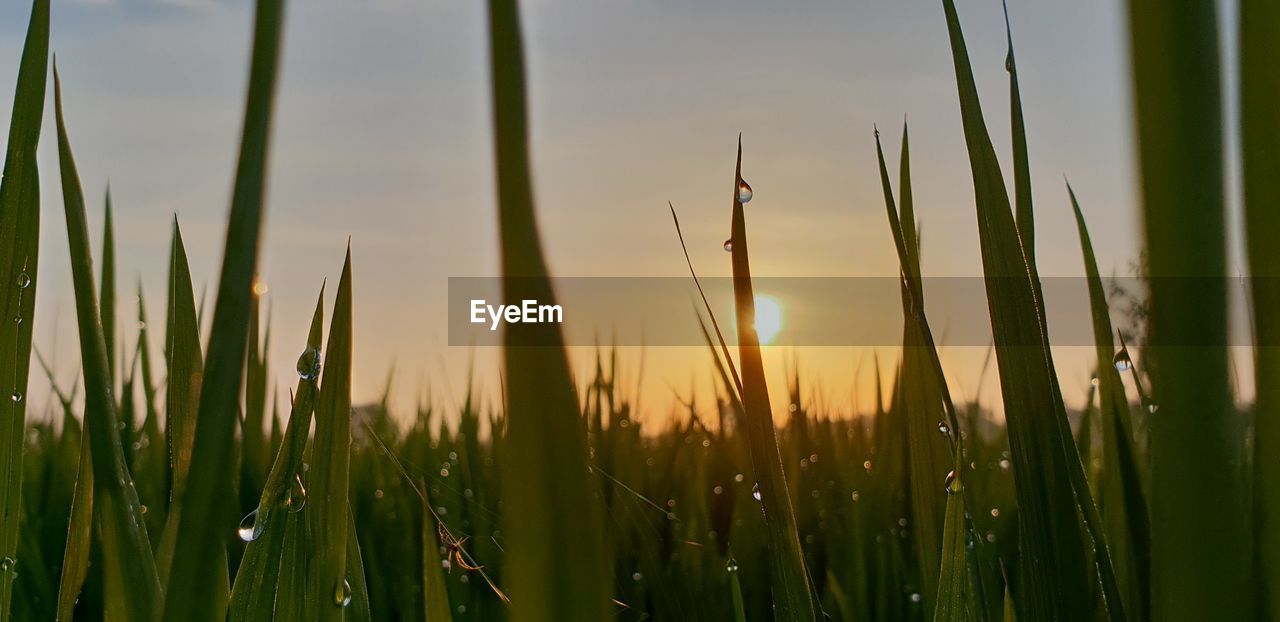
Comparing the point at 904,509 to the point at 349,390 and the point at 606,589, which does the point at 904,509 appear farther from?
the point at 606,589

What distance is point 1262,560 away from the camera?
0.28m

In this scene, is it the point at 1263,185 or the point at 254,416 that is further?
the point at 254,416

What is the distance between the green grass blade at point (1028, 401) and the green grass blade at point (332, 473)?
0.24 meters

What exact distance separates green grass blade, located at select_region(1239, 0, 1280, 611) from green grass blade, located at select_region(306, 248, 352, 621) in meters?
0.31

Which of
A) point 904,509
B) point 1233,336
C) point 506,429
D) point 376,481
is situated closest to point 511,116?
point 506,429

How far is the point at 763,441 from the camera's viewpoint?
0.97 ft

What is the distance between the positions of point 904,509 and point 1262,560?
0.81m

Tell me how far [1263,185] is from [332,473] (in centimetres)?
33

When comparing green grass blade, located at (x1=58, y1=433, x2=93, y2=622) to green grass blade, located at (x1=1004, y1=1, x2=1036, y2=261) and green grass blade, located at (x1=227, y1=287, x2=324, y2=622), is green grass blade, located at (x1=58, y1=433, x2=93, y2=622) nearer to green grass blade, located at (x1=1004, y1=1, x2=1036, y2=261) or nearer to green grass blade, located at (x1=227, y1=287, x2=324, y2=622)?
green grass blade, located at (x1=227, y1=287, x2=324, y2=622)

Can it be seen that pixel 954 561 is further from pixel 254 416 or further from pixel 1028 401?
pixel 254 416

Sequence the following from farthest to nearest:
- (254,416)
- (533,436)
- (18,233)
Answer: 1. (254,416)
2. (18,233)
3. (533,436)

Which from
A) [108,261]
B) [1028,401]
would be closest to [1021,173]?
[1028,401]

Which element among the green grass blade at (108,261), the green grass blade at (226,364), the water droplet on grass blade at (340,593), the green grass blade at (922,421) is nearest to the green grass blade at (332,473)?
the water droplet on grass blade at (340,593)

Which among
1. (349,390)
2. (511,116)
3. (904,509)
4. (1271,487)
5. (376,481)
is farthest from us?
(376,481)
